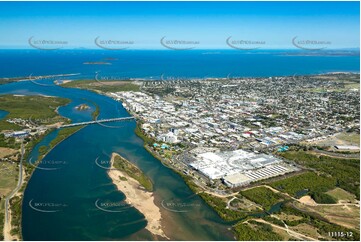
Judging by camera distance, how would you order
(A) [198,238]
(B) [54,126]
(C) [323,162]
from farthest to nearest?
(B) [54,126] < (C) [323,162] < (A) [198,238]

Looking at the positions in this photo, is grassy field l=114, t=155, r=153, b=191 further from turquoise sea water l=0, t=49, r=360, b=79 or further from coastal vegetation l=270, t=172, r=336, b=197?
turquoise sea water l=0, t=49, r=360, b=79

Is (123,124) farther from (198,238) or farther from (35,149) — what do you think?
(198,238)

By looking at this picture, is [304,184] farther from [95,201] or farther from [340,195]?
[95,201]

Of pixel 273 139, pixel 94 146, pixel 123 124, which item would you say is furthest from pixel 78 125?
pixel 273 139

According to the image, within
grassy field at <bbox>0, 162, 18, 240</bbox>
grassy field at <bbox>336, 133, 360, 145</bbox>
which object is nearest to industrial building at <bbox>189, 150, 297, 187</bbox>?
grassy field at <bbox>336, 133, 360, 145</bbox>

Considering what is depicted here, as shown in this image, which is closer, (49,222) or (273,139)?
(49,222)

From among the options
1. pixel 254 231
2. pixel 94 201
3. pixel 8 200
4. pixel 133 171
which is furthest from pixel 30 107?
pixel 254 231
